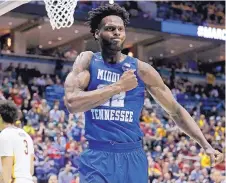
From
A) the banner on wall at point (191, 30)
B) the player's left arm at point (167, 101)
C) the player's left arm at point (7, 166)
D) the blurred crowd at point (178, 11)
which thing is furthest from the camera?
the blurred crowd at point (178, 11)

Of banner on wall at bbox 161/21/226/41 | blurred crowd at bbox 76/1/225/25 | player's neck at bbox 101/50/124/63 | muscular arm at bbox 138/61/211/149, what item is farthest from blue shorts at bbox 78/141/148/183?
banner on wall at bbox 161/21/226/41

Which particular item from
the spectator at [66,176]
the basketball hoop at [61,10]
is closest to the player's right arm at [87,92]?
the basketball hoop at [61,10]

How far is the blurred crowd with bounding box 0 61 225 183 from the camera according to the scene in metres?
12.0

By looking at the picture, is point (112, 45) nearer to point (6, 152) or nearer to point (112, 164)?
→ point (112, 164)

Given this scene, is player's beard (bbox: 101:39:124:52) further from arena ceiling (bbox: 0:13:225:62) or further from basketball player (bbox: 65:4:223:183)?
arena ceiling (bbox: 0:13:225:62)

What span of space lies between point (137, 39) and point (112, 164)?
2186 centimetres

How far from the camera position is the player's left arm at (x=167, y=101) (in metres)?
3.69

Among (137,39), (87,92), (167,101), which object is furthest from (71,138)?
(137,39)

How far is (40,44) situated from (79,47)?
6.44ft

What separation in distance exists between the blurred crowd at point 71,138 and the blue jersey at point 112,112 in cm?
600

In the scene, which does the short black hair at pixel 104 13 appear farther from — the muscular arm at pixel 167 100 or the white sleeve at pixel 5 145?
the white sleeve at pixel 5 145

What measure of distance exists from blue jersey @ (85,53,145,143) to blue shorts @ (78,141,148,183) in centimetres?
5

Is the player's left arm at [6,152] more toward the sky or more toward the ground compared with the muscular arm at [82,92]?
more toward the ground

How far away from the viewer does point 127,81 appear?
3268mm
